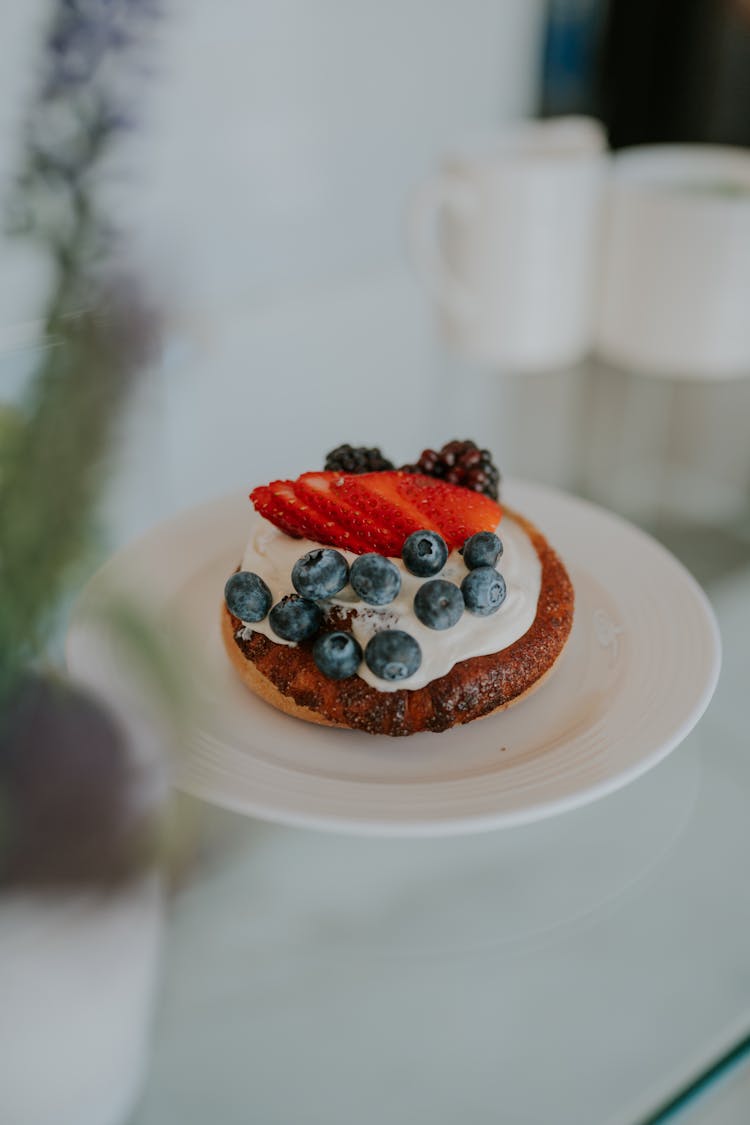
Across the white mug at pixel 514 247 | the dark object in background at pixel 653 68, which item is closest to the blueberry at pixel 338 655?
the white mug at pixel 514 247

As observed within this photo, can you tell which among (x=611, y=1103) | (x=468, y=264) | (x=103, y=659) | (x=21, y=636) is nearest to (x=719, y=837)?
(x=611, y=1103)

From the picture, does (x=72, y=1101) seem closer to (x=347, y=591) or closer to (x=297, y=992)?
(x=297, y=992)

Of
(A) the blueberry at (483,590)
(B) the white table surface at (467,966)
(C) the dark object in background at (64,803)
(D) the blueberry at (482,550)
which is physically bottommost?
(B) the white table surface at (467,966)

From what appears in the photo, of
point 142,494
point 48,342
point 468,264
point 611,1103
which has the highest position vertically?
point 48,342

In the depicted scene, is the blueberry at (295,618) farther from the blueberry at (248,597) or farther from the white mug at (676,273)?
the white mug at (676,273)

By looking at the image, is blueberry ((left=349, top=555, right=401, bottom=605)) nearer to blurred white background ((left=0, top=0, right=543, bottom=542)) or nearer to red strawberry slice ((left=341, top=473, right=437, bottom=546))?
red strawberry slice ((left=341, top=473, right=437, bottom=546))

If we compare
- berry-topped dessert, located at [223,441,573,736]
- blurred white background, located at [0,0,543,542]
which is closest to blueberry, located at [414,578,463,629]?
berry-topped dessert, located at [223,441,573,736]

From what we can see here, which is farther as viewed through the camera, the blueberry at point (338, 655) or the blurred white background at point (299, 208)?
the blurred white background at point (299, 208)

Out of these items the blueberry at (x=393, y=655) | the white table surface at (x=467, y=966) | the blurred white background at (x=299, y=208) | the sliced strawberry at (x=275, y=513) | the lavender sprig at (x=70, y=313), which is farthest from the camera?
the blurred white background at (x=299, y=208)
